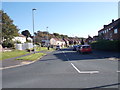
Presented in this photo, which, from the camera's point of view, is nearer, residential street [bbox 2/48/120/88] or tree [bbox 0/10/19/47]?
residential street [bbox 2/48/120/88]

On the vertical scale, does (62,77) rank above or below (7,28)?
below

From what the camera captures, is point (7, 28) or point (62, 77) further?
point (7, 28)

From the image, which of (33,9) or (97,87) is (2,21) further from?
(97,87)

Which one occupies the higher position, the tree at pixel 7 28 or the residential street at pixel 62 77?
the tree at pixel 7 28

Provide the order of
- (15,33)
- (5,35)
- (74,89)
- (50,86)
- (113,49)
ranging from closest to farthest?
(74,89)
(50,86)
(113,49)
(5,35)
(15,33)

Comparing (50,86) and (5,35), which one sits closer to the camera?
(50,86)

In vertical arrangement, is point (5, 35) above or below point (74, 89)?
above

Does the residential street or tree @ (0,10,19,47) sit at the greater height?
tree @ (0,10,19,47)

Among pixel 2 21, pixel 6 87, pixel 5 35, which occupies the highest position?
pixel 2 21

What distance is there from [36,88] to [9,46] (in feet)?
119

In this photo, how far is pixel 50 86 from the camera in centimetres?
756

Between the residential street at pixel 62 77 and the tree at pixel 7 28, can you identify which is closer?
the residential street at pixel 62 77

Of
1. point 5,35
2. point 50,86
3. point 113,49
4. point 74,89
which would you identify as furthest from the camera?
point 5,35

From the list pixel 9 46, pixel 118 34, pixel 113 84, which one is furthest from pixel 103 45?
pixel 113 84
